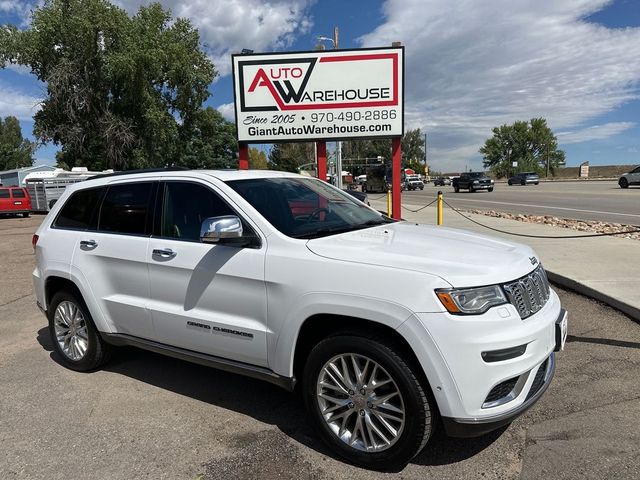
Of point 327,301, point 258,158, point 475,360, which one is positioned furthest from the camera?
point 258,158

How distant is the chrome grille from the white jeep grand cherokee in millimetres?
13

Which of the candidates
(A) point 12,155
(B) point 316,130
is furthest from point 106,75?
(A) point 12,155

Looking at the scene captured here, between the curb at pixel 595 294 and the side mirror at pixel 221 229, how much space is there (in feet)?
14.6

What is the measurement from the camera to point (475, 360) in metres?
2.64

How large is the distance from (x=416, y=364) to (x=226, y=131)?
7629cm

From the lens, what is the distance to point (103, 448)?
332cm

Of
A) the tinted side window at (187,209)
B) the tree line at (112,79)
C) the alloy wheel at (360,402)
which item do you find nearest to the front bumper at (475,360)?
the alloy wheel at (360,402)

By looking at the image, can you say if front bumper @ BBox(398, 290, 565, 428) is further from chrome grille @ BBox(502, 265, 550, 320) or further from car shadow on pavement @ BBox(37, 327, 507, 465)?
car shadow on pavement @ BBox(37, 327, 507, 465)

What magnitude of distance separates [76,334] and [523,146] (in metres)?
115

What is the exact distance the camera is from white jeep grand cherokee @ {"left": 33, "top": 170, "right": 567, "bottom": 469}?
2701mm

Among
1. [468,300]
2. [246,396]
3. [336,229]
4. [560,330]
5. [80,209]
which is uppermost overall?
[80,209]

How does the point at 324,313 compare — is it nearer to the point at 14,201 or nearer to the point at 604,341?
the point at 604,341

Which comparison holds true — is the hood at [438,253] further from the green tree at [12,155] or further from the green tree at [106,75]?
the green tree at [12,155]

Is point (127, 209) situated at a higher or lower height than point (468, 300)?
higher
